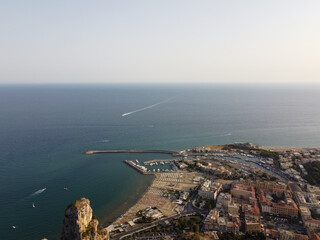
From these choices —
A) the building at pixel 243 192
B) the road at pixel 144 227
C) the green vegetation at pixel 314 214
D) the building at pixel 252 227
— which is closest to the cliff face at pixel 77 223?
the road at pixel 144 227

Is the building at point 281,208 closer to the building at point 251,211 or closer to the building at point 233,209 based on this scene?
the building at point 251,211

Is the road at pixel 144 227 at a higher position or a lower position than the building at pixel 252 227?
lower

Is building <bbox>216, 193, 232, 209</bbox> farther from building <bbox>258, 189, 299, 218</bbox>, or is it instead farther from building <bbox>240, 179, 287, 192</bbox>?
building <bbox>240, 179, 287, 192</bbox>

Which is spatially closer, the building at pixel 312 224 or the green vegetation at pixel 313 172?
the building at pixel 312 224

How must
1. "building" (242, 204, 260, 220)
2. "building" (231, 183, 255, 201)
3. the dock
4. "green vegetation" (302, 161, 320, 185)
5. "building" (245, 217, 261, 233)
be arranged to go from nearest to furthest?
"building" (245, 217, 261, 233), "building" (242, 204, 260, 220), "building" (231, 183, 255, 201), "green vegetation" (302, 161, 320, 185), the dock

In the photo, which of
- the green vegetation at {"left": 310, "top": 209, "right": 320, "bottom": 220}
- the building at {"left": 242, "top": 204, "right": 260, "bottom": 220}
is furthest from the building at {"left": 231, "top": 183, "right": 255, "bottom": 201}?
the green vegetation at {"left": 310, "top": 209, "right": 320, "bottom": 220}

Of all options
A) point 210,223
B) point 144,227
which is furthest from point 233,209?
point 144,227

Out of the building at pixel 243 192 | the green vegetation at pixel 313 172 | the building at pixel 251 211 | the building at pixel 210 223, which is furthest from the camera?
the green vegetation at pixel 313 172

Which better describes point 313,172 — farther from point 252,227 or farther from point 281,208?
point 252,227

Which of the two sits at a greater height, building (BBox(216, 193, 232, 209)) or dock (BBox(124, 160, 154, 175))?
building (BBox(216, 193, 232, 209))
